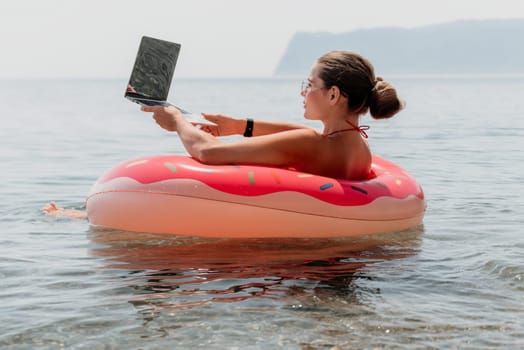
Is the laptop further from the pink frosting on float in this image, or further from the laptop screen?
the pink frosting on float

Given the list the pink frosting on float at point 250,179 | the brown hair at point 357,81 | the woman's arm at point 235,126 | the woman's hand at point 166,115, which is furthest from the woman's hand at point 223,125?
the brown hair at point 357,81

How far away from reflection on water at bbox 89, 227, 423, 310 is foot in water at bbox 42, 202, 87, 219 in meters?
0.63

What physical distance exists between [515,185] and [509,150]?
399 cm

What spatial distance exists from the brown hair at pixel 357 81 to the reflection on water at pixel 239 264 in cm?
85

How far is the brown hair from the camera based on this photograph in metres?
4.86

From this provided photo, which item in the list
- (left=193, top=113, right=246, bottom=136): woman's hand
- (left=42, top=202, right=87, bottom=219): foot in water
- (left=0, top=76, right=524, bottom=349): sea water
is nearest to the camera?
(left=0, top=76, right=524, bottom=349): sea water

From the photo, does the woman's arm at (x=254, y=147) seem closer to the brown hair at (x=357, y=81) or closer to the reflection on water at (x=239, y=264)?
the brown hair at (x=357, y=81)

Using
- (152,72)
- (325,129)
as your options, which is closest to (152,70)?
(152,72)

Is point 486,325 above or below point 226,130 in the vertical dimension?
below

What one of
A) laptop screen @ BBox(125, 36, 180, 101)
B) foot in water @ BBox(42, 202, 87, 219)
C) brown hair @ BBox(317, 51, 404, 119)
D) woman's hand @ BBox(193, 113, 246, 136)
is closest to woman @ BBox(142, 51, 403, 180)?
brown hair @ BBox(317, 51, 404, 119)

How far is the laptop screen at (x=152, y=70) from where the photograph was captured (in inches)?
195

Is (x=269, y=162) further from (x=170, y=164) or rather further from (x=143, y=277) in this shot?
(x=143, y=277)

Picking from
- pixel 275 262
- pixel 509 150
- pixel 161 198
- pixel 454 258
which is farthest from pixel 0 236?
pixel 509 150

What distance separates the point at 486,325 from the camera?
354cm
